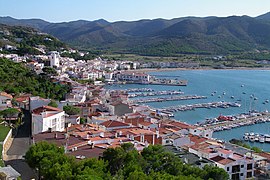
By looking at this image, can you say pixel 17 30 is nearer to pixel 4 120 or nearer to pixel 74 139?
pixel 4 120

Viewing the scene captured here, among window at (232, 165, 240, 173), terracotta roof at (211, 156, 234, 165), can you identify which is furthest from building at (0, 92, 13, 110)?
window at (232, 165, 240, 173)

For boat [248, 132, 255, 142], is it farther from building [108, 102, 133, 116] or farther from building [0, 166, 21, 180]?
building [0, 166, 21, 180]

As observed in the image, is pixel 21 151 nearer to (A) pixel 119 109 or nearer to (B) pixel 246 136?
(A) pixel 119 109

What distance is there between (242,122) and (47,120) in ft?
37.2

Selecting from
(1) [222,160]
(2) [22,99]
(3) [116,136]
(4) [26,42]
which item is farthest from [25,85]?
(4) [26,42]

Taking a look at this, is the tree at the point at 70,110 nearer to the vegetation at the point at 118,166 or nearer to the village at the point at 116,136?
the village at the point at 116,136

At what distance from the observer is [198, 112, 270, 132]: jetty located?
1844cm

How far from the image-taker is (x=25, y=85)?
Result: 17.9 metres

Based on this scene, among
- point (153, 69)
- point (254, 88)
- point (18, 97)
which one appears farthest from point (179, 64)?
point (18, 97)

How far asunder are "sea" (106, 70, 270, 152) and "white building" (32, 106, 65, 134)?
7512mm

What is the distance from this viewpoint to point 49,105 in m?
13.9

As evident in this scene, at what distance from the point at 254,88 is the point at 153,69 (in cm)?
1670

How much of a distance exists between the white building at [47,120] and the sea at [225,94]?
7.51m

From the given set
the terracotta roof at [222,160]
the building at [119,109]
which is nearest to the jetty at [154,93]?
the building at [119,109]
